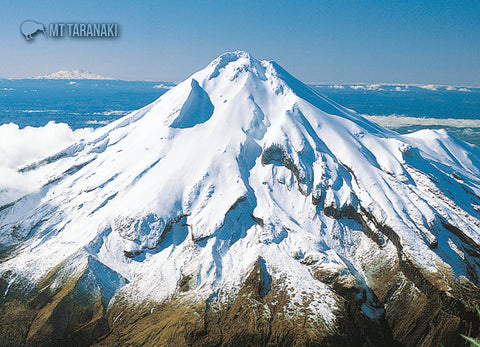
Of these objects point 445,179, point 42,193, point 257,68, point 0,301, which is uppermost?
point 257,68

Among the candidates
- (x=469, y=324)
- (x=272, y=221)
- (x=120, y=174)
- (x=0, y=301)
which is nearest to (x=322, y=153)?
(x=272, y=221)

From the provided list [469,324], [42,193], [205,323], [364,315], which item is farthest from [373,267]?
[42,193]

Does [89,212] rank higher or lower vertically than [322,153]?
lower

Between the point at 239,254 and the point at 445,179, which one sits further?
the point at 445,179

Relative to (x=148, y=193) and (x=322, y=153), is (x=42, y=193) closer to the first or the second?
(x=148, y=193)

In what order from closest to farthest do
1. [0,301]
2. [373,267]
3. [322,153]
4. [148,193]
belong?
[0,301] → [373,267] → [148,193] → [322,153]

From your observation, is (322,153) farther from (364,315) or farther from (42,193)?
(42,193)

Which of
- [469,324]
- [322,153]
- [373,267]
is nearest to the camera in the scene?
[469,324]
